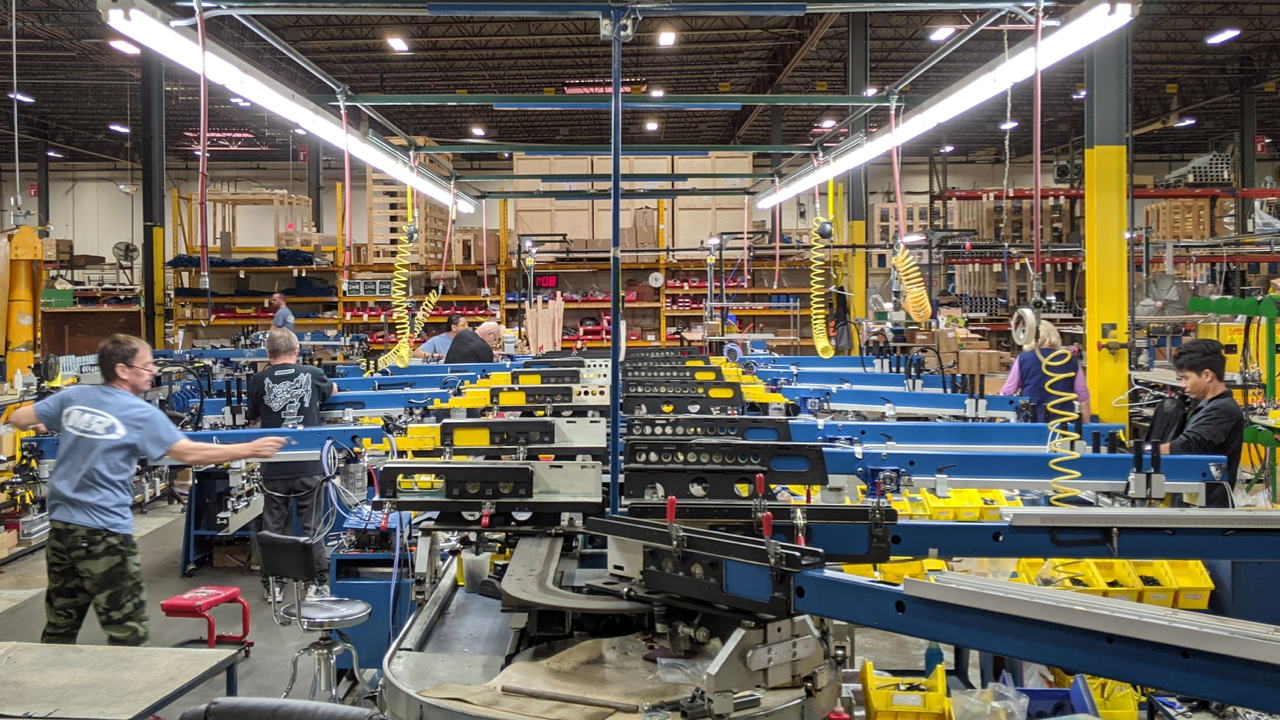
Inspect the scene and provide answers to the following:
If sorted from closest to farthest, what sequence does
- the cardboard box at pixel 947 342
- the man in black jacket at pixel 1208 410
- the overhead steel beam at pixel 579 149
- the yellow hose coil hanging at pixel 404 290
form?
the man in black jacket at pixel 1208 410 → the overhead steel beam at pixel 579 149 → the yellow hose coil hanging at pixel 404 290 → the cardboard box at pixel 947 342

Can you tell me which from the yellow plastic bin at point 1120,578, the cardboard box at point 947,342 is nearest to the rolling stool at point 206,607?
the yellow plastic bin at point 1120,578

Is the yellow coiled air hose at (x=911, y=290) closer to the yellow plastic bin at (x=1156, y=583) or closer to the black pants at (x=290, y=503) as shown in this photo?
the yellow plastic bin at (x=1156, y=583)

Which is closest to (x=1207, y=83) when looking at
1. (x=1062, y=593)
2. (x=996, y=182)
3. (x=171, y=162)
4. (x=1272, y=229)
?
(x=996, y=182)

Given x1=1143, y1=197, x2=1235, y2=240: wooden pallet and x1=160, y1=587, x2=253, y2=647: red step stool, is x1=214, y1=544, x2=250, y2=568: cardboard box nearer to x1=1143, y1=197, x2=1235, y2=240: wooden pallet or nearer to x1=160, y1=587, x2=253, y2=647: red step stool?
x1=160, y1=587, x2=253, y2=647: red step stool

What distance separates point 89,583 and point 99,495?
358mm

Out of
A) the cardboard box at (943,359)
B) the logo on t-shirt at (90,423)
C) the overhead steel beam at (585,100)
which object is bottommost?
the logo on t-shirt at (90,423)

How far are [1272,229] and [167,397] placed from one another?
10.9 meters

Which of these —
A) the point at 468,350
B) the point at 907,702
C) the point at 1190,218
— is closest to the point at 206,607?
the point at 907,702

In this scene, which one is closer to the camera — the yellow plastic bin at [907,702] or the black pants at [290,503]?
the yellow plastic bin at [907,702]

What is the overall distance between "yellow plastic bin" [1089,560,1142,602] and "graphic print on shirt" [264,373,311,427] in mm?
4469

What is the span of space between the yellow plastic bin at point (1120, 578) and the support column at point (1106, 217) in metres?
4.55

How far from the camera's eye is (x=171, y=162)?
885 inches

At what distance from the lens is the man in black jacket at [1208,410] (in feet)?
14.2

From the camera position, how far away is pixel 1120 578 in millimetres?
3314
